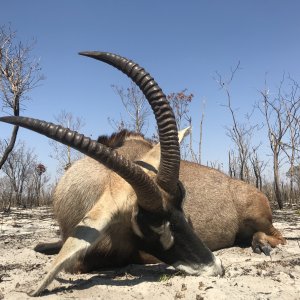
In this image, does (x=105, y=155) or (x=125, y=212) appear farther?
(x=125, y=212)

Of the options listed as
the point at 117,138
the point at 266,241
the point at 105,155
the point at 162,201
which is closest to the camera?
the point at 105,155

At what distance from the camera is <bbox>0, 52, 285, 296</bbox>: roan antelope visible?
4.21m

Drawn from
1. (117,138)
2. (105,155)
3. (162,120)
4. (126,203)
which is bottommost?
(126,203)

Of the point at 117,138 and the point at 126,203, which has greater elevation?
the point at 117,138

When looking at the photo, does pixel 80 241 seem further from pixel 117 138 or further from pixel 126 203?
pixel 117 138

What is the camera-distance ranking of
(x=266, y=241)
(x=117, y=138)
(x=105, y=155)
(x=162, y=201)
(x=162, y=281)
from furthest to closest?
(x=266, y=241)
(x=117, y=138)
(x=162, y=201)
(x=162, y=281)
(x=105, y=155)

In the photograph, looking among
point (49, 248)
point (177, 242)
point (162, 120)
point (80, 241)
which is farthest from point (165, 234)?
point (49, 248)

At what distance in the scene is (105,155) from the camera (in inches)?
166

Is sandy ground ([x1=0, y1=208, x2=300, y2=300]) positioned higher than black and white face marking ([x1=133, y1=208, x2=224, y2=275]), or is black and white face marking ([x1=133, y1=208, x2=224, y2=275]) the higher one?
black and white face marking ([x1=133, y1=208, x2=224, y2=275])

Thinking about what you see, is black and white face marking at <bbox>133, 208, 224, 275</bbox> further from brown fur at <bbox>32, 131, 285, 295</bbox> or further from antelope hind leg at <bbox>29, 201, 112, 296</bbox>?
antelope hind leg at <bbox>29, 201, 112, 296</bbox>

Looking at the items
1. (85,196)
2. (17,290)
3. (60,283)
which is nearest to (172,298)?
(60,283)

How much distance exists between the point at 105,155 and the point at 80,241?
0.90m

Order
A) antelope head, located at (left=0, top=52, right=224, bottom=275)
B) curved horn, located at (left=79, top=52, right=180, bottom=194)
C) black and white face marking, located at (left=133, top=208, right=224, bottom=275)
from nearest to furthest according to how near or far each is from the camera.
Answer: antelope head, located at (left=0, top=52, right=224, bottom=275)
black and white face marking, located at (left=133, top=208, right=224, bottom=275)
curved horn, located at (left=79, top=52, right=180, bottom=194)

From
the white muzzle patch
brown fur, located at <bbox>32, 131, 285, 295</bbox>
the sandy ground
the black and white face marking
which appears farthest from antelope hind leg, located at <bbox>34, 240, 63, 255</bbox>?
the white muzzle patch
